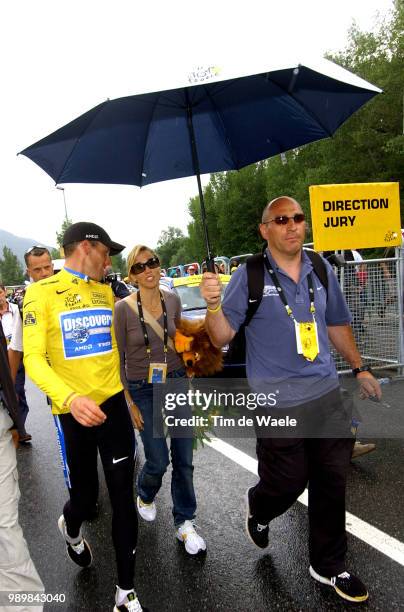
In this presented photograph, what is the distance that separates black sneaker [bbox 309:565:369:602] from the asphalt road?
1.6 inches

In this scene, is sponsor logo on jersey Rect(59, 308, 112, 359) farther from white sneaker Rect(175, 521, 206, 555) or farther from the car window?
the car window

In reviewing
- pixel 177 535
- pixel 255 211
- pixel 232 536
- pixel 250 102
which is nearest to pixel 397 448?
pixel 232 536

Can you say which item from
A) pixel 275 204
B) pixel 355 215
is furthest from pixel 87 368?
pixel 355 215

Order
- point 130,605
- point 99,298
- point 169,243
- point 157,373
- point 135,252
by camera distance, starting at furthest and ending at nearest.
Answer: point 169,243
point 135,252
point 157,373
point 99,298
point 130,605

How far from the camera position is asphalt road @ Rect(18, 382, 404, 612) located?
8.71ft

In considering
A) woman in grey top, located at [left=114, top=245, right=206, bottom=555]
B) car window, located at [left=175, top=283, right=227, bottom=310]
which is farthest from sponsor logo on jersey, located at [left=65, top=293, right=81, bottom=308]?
car window, located at [left=175, top=283, right=227, bottom=310]

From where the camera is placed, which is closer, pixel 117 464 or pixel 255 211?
pixel 117 464

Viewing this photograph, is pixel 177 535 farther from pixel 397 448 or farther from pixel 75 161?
pixel 75 161

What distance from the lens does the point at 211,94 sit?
3133mm

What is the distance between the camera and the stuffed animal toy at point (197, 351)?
3.28 meters

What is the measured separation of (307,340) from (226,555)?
5.00 feet

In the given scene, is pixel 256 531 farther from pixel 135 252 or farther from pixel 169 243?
pixel 169 243

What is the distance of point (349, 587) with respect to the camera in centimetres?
256

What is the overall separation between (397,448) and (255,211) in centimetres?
5237
